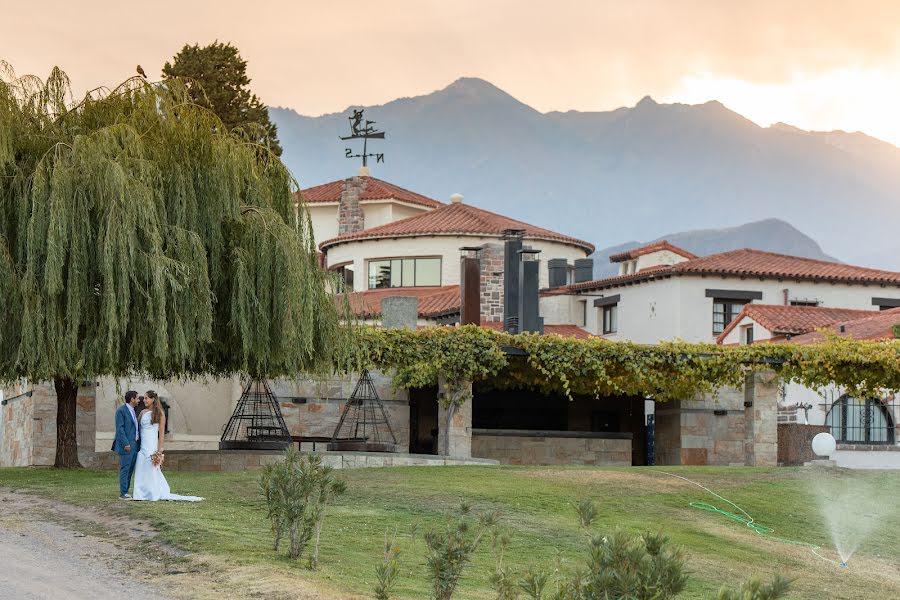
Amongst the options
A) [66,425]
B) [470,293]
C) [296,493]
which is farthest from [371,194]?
[296,493]

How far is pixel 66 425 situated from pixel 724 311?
130 ft

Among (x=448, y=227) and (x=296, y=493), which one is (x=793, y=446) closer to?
(x=448, y=227)

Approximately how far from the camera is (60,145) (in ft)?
73.5

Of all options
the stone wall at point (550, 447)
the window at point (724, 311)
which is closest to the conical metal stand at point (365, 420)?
the stone wall at point (550, 447)

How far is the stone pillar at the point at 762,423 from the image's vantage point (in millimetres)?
33375

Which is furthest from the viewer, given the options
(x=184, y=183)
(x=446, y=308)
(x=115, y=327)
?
(x=446, y=308)

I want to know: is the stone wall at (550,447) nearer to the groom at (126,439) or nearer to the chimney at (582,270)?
the groom at (126,439)

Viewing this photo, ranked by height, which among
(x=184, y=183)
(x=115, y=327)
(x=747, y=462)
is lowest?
(x=747, y=462)

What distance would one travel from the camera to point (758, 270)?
2344 inches

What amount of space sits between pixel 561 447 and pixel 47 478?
16.8 m

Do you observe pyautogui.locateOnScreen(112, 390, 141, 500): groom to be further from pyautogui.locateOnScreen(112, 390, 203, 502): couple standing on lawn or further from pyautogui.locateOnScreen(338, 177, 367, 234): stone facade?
Answer: pyautogui.locateOnScreen(338, 177, 367, 234): stone facade

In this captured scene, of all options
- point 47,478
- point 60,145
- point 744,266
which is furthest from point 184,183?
point 744,266

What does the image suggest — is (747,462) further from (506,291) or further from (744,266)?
(744,266)

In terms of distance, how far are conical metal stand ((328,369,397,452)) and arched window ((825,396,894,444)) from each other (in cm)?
1932
